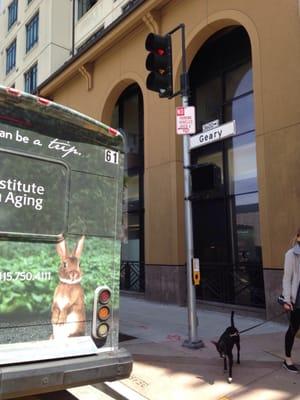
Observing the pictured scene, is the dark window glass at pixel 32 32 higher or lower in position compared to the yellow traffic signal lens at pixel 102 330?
higher

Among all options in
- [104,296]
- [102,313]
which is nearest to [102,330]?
[102,313]

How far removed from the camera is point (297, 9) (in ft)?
30.7

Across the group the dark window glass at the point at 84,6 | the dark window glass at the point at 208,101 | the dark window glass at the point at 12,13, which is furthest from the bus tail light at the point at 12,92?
the dark window glass at the point at 12,13

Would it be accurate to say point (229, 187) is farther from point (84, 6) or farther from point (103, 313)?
point (84, 6)

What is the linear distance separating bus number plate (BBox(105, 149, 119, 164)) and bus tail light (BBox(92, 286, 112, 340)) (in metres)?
1.30

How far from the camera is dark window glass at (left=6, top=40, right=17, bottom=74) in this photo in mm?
29186

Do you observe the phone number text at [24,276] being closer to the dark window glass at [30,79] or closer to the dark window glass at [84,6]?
the dark window glass at [84,6]

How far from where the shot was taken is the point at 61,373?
3.97 m

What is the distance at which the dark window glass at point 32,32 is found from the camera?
2625 cm

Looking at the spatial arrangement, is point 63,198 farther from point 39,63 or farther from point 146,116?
point 39,63

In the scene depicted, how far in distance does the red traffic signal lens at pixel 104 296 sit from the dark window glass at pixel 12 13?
94.7 ft

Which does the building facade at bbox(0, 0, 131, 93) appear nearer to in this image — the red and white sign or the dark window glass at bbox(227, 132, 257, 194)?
the dark window glass at bbox(227, 132, 257, 194)

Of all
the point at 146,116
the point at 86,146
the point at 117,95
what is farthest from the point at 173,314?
the point at 117,95

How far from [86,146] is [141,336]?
473 centimetres
